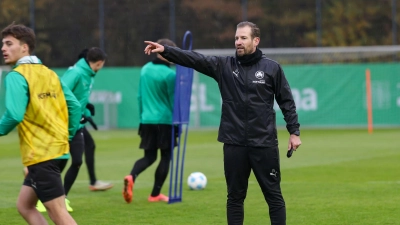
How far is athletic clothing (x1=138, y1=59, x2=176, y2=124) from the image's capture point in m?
10.2

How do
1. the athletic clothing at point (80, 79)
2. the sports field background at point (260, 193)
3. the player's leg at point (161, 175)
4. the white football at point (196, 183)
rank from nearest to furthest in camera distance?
the sports field background at point (260, 193), the athletic clothing at point (80, 79), the player's leg at point (161, 175), the white football at point (196, 183)

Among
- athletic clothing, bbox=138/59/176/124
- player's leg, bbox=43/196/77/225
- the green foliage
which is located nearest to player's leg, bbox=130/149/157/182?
athletic clothing, bbox=138/59/176/124

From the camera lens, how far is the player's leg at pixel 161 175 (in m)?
10.2

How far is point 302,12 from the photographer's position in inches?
1239

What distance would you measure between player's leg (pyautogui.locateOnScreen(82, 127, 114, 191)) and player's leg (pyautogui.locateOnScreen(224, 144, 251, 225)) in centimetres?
452

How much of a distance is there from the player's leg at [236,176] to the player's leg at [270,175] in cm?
8

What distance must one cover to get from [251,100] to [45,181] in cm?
194

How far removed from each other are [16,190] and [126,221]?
336 centimetres

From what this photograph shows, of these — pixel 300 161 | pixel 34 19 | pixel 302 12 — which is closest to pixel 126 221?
pixel 300 161

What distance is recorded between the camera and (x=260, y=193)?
10922 millimetres

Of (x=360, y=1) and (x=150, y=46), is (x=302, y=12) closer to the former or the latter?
(x=360, y=1)

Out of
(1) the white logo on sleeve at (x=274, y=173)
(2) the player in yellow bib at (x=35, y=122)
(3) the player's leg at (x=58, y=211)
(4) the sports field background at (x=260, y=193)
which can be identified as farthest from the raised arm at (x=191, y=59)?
(4) the sports field background at (x=260, y=193)

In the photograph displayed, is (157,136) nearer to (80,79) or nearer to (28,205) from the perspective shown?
(80,79)

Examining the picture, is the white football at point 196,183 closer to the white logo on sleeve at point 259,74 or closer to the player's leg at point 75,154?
the player's leg at point 75,154
